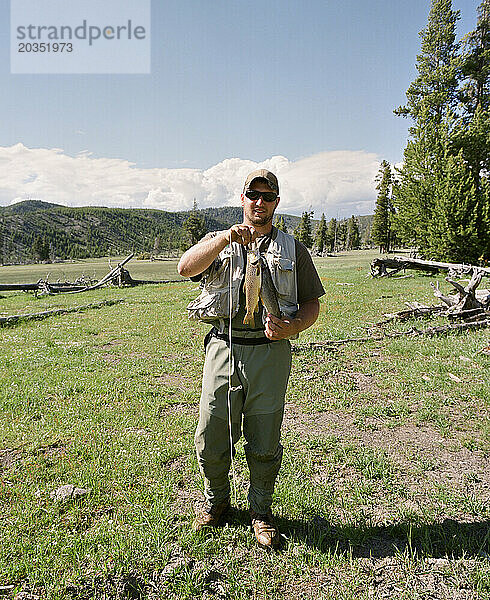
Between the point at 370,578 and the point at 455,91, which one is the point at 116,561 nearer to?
the point at 370,578

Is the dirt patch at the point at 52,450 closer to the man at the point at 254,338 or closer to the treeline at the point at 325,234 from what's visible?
the man at the point at 254,338

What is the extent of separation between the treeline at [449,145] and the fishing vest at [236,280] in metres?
28.5

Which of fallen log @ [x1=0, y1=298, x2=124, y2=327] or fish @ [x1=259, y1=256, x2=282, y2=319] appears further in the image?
fallen log @ [x1=0, y1=298, x2=124, y2=327]

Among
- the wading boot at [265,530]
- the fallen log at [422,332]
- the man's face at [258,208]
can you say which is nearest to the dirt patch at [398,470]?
the wading boot at [265,530]

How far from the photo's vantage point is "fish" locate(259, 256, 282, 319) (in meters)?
3.29

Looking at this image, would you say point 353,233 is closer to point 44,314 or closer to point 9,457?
point 44,314

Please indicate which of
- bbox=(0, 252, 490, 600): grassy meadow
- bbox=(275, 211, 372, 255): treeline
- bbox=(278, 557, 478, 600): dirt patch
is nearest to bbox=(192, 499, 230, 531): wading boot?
bbox=(0, 252, 490, 600): grassy meadow

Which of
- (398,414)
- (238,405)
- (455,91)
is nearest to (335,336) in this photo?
(398,414)

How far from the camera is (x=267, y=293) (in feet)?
10.8

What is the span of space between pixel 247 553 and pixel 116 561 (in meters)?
1.16

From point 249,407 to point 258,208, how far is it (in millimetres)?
1783

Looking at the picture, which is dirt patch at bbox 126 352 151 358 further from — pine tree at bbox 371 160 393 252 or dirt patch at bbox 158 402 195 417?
pine tree at bbox 371 160 393 252

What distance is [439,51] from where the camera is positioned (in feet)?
98.5

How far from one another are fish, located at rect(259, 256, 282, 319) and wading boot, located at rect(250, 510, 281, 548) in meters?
2.01
